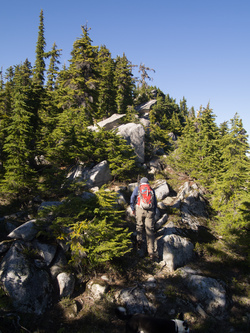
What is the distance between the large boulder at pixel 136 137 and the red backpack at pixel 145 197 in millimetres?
9416

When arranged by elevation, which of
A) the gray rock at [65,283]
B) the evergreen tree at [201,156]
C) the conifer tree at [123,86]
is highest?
the conifer tree at [123,86]

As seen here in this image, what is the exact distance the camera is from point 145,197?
7613 millimetres

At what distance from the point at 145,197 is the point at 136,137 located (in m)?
10.7

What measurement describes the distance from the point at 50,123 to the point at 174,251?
43.6ft

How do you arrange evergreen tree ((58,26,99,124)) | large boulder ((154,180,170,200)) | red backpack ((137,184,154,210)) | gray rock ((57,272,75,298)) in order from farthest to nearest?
1. evergreen tree ((58,26,99,124))
2. large boulder ((154,180,170,200))
3. red backpack ((137,184,154,210))
4. gray rock ((57,272,75,298))

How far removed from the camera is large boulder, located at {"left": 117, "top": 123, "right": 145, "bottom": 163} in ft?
56.4

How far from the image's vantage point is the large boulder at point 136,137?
677 inches

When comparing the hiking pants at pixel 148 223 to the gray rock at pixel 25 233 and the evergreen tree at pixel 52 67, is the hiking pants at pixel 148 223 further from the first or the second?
the evergreen tree at pixel 52 67

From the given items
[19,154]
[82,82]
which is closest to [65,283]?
[19,154]

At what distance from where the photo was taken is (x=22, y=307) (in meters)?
5.18

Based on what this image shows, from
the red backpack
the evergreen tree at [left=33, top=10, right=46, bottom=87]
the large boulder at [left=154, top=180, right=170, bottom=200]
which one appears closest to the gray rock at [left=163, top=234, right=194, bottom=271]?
the red backpack

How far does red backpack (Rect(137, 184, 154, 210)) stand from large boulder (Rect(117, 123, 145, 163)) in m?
9.42

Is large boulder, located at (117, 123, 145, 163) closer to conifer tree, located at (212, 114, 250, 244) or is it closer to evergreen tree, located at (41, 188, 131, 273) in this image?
conifer tree, located at (212, 114, 250, 244)

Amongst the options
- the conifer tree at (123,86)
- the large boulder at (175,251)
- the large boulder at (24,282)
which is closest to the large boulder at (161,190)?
the large boulder at (175,251)
